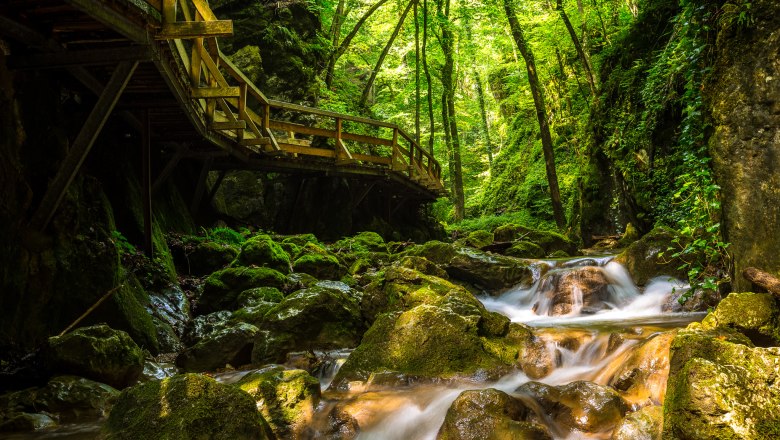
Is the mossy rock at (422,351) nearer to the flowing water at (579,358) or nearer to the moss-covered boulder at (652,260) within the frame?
the flowing water at (579,358)

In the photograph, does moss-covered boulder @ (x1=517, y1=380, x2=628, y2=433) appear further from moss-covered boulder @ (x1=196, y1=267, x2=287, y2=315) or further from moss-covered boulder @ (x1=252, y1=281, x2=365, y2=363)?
moss-covered boulder @ (x1=196, y1=267, x2=287, y2=315)

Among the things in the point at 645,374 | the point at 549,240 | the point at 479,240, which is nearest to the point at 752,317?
the point at 645,374

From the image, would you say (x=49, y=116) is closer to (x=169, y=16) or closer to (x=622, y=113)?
(x=169, y=16)

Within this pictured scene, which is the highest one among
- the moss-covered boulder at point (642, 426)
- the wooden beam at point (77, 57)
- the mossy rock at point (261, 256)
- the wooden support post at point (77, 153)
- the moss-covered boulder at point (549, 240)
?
the wooden beam at point (77, 57)

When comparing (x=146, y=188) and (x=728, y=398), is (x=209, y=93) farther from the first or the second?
(x=728, y=398)

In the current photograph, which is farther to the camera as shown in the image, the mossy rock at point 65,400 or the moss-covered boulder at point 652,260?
the moss-covered boulder at point 652,260

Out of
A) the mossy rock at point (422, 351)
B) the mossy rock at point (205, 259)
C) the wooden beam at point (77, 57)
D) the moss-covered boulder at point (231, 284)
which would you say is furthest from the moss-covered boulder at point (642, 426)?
the mossy rock at point (205, 259)

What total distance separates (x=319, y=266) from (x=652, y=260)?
616 cm

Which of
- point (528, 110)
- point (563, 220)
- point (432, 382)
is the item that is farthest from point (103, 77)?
point (528, 110)

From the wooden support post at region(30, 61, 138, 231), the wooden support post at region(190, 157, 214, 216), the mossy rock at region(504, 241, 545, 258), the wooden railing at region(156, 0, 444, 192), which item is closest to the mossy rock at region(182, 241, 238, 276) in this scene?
the wooden support post at region(190, 157, 214, 216)

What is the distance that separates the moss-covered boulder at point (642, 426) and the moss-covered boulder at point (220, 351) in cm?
452

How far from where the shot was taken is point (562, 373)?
5625 mm

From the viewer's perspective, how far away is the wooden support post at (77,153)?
215 inches

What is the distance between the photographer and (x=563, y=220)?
16.5 m
